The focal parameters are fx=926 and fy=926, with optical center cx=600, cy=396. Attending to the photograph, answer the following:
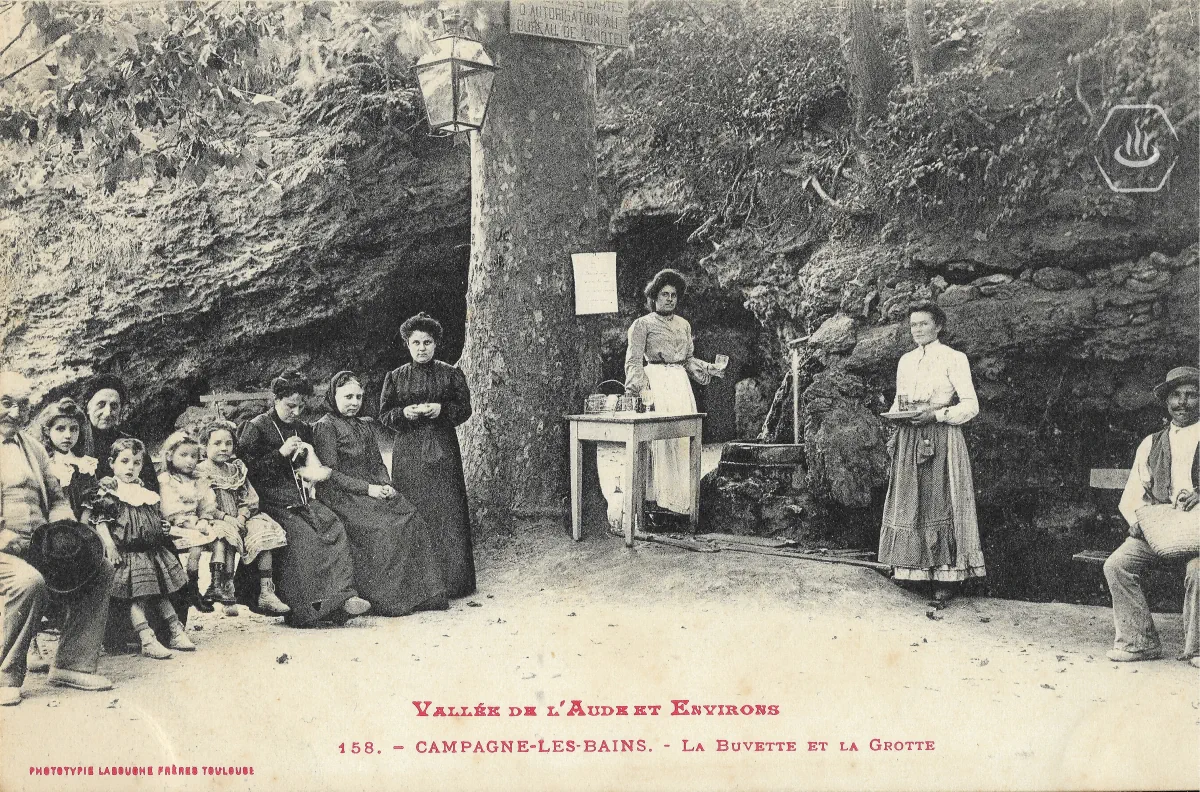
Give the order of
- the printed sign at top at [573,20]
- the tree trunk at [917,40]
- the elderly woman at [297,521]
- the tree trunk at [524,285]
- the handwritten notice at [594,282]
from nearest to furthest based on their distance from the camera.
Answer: the elderly woman at [297,521], the printed sign at top at [573,20], the tree trunk at [524,285], the handwritten notice at [594,282], the tree trunk at [917,40]

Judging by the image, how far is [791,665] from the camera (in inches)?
177

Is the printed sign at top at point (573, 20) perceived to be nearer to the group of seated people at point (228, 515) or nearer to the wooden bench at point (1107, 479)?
the group of seated people at point (228, 515)

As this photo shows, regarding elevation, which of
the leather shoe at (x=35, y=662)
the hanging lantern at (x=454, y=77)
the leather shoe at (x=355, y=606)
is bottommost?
the leather shoe at (x=35, y=662)

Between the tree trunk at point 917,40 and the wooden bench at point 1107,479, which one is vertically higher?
the tree trunk at point 917,40

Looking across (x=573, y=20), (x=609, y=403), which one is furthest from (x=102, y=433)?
(x=573, y=20)

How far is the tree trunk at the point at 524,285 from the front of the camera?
17.3ft

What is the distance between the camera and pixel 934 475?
490 centimetres

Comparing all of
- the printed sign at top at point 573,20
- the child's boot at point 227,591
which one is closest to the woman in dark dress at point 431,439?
the child's boot at point 227,591

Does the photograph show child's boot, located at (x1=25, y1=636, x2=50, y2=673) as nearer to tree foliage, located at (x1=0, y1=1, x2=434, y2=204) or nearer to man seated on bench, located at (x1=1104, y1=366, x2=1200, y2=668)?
tree foliage, located at (x1=0, y1=1, x2=434, y2=204)

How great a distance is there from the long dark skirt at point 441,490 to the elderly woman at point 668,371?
151 cm

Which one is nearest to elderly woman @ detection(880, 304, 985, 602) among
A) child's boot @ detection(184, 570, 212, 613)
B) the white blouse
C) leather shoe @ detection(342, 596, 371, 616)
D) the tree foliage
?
the white blouse

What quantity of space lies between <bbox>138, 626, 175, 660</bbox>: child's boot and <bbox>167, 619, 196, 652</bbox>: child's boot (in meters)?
0.04

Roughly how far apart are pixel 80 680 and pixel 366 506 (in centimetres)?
148

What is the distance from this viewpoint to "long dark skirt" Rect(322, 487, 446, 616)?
466 cm
